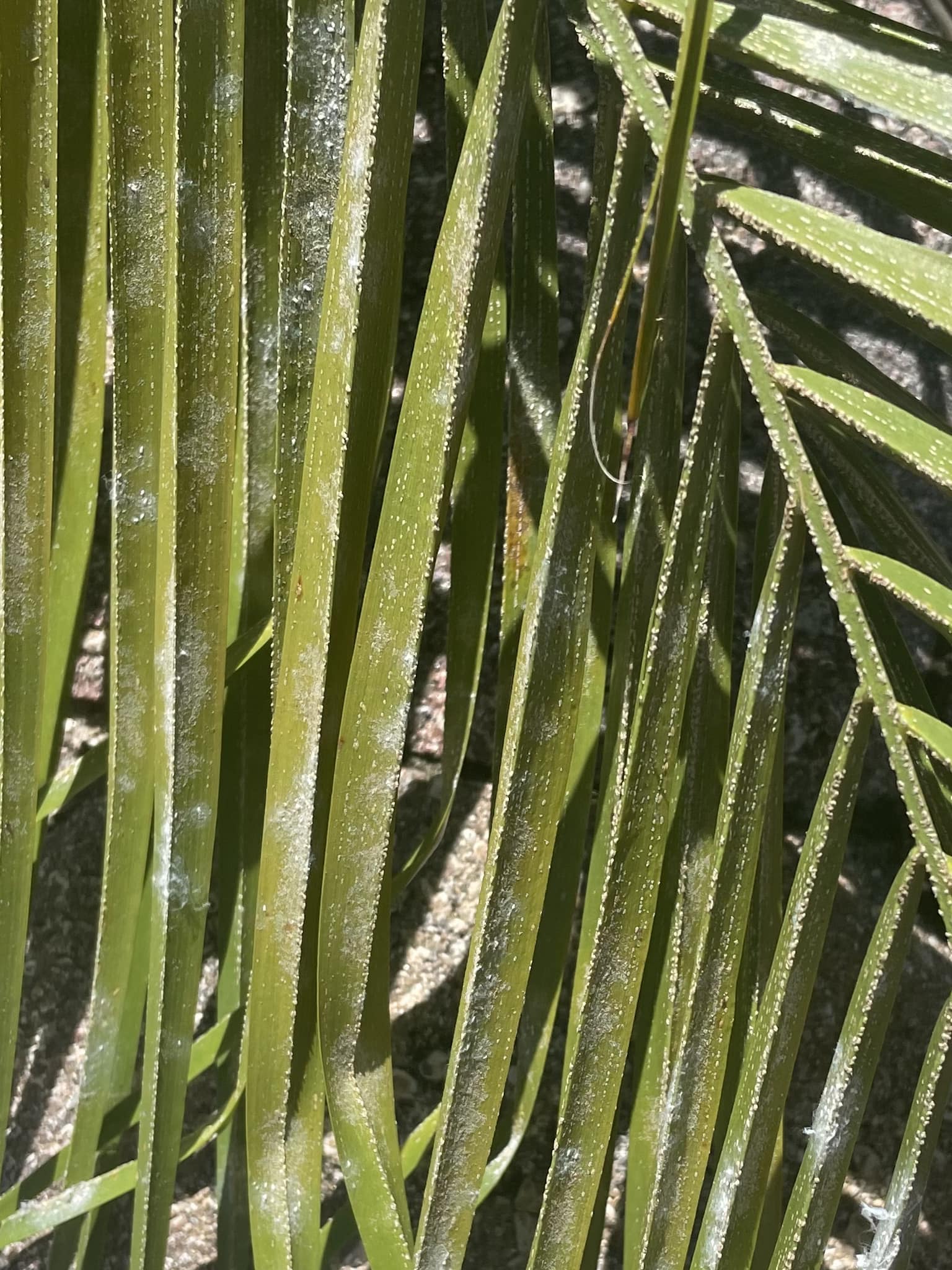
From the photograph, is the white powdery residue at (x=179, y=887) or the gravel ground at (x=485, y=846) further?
the gravel ground at (x=485, y=846)

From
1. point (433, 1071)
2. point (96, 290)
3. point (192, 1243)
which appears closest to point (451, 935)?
point (433, 1071)

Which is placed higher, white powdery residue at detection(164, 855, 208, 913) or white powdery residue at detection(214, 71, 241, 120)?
white powdery residue at detection(214, 71, 241, 120)

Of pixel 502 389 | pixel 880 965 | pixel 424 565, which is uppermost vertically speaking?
pixel 502 389

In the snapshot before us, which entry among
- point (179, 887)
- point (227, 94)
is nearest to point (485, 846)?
point (179, 887)

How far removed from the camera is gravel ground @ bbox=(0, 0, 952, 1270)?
0.60 metres

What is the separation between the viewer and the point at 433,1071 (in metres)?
0.64

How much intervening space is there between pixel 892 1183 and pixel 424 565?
Answer: 278mm

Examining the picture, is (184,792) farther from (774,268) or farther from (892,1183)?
(774,268)

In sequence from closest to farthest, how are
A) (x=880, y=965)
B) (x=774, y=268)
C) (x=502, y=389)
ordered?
(x=880, y=965) → (x=502, y=389) → (x=774, y=268)

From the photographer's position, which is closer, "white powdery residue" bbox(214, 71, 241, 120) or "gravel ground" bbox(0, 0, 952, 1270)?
"white powdery residue" bbox(214, 71, 241, 120)

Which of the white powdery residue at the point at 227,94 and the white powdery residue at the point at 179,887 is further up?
the white powdery residue at the point at 227,94

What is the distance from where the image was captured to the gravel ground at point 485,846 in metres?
0.60

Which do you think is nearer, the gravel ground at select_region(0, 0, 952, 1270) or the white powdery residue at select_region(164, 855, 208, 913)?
the white powdery residue at select_region(164, 855, 208, 913)

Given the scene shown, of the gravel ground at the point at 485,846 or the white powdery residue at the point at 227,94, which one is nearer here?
the white powdery residue at the point at 227,94
